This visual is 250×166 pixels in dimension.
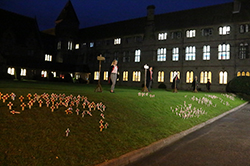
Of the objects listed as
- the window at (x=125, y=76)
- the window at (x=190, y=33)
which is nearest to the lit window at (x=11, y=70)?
the window at (x=125, y=76)

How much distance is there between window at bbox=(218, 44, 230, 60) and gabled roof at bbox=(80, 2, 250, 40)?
396 centimetres

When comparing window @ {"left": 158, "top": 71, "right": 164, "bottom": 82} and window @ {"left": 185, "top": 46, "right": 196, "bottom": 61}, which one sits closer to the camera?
window @ {"left": 185, "top": 46, "right": 196, "bottom": 61}

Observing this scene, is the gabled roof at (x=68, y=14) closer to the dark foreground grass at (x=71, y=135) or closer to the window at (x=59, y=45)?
the window at (x=59, y=45)

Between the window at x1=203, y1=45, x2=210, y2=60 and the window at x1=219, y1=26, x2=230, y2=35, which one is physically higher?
the window at x1=219, y1=26, x2=230, y2=35

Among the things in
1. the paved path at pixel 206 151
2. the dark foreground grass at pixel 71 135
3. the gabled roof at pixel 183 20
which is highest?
the gabled roof at pixel 183 20

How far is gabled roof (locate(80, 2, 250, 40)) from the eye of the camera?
36.9 m

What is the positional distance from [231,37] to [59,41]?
4083 cm

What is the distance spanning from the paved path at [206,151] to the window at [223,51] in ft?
99.1

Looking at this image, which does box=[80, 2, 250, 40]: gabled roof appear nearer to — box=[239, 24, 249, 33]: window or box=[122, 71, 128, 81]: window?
box=[239, 24, 249, 33]: window

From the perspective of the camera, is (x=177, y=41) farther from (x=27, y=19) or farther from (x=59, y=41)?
(x=27, y=19)

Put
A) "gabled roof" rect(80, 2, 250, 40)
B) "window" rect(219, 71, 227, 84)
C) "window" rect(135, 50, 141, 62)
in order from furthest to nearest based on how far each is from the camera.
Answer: "window" rect(135, 50, 141, 62) < "gabled roof" rect(80, 2, 250, 40) < "window" rect(219, 71, 227, 84)

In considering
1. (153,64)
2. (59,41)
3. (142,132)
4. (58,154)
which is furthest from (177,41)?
(58,154)

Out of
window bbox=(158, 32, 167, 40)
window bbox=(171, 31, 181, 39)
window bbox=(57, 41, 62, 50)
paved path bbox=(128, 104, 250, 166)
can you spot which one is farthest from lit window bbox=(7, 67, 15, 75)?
paved path bbox=(128, 104, 250, 166)

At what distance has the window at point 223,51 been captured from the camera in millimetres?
36156
